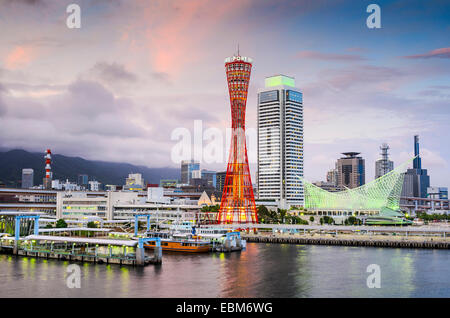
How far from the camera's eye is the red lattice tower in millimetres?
67688

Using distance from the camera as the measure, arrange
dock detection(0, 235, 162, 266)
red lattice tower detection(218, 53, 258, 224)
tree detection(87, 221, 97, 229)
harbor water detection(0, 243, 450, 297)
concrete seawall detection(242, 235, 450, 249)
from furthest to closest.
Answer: tree detection(87, 221, 97, 229)
red lattice tower detection(218, 53, 258, 224)
concrete seawall detection(242, 235, 450, 249)
dock detection(0, 235, 162, 266)
harbor water detection(0, 243, 450, 297)

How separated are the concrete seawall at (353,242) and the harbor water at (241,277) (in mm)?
6880

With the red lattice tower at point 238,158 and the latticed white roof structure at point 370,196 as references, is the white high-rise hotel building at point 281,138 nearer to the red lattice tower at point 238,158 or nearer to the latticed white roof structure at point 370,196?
the latticed white roof structure at point 370,196

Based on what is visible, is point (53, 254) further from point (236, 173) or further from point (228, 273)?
point (236, 173)

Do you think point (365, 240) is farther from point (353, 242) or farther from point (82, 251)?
point (82, 251)

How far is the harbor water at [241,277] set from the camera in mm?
29688

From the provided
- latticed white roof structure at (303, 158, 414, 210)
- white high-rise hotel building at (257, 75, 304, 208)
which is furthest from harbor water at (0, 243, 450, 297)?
white high-rise hotel building at (257, 75, 304, 208)

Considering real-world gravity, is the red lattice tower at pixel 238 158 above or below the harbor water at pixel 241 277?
above

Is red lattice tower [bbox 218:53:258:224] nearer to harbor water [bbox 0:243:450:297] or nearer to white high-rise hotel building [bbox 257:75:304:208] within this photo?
harbor water [bbox 0:243:450:297]

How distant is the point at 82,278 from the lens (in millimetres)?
33406

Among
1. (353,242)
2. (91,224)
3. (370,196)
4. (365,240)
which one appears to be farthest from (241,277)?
(370,196)

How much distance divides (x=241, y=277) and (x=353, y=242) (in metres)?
28.6

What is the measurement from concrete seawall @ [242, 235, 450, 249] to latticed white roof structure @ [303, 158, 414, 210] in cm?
3588

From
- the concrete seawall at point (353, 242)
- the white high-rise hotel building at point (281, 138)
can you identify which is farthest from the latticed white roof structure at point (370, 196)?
the concrete seawall at point (353, 242)
